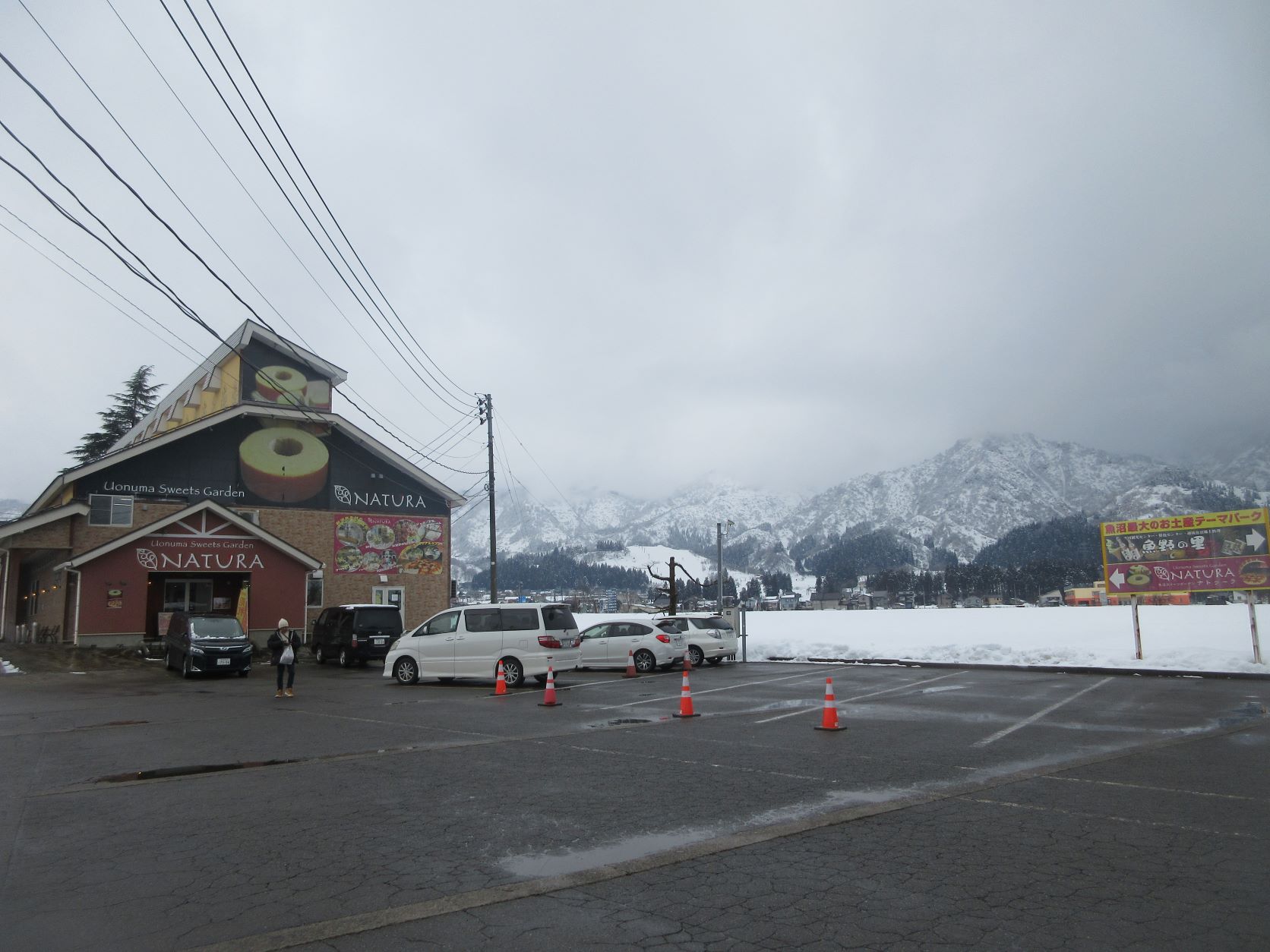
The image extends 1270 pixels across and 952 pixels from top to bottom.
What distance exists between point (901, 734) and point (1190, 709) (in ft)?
18.8

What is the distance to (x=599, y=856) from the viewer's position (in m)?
5.99

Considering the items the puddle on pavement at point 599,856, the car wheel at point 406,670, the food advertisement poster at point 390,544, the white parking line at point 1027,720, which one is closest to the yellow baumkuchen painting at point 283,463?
the food advertisement poster at point 390,544

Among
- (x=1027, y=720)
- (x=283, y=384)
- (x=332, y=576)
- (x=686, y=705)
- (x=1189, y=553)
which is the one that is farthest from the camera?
(x=283, y=384)

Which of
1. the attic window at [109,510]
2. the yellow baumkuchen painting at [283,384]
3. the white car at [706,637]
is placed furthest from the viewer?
the yellow baumkuchen painting at [283,384]

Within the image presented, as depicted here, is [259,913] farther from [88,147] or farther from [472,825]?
[88,147]

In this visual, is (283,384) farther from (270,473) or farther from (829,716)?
(829,716)

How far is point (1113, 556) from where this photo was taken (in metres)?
22.9

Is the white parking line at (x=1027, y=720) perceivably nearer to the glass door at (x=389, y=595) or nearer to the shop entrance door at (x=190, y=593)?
the glass door at (x=389, y=595)

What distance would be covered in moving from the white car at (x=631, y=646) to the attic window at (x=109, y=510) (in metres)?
19.4

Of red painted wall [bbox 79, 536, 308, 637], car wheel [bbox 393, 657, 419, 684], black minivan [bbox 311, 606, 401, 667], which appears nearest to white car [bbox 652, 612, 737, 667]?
car wheel [bbox 393, 657, 419, 684]

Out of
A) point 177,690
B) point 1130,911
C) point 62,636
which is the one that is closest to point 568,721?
point 1130,911

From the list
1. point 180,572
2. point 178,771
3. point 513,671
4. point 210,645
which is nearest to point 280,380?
point 180,572

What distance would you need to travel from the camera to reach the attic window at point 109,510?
31359 mm

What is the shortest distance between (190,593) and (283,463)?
20.4 ft
